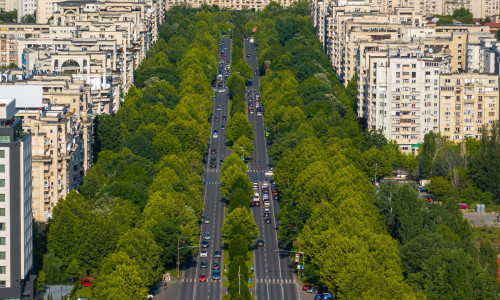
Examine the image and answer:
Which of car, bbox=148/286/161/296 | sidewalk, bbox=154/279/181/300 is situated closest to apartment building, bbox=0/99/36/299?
car, bbox=148/286/161/296

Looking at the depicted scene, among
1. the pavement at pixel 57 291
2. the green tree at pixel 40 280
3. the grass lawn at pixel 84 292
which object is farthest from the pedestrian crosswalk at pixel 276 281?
the green tree at pixel 40 280

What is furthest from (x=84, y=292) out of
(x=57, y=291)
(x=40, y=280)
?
(x=40, y=280)

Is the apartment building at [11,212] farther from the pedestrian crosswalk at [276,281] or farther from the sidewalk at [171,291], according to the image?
the pedestrian crosswalk at [276,281]

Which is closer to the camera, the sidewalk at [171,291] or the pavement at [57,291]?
the pavement at [57,291]

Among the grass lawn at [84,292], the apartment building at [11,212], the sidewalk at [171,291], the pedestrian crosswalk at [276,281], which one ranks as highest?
the apartment building at [11,212]

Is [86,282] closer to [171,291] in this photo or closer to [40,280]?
[171,291]

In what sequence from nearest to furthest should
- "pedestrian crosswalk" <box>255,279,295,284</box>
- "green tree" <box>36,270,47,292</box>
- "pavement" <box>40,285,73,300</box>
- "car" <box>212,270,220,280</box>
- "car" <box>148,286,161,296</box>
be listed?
"green tree" <box>36,270,47,292</box>
"pavement" <box>40,285,73,300</box>
"car" <box>148,286,161,296</box>
"pedestrian crosswalk" <box>255,279,295,284</box>
"car" <box>212,270,220,280</box>

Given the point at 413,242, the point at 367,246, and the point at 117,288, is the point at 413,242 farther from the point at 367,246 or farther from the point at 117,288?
the point at 117,288

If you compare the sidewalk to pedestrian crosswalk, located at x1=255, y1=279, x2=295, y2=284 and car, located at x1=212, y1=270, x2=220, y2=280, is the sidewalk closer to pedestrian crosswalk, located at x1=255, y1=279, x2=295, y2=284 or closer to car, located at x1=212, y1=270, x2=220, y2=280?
car, located at x1=212, y1=270, x2=220, y2=280
